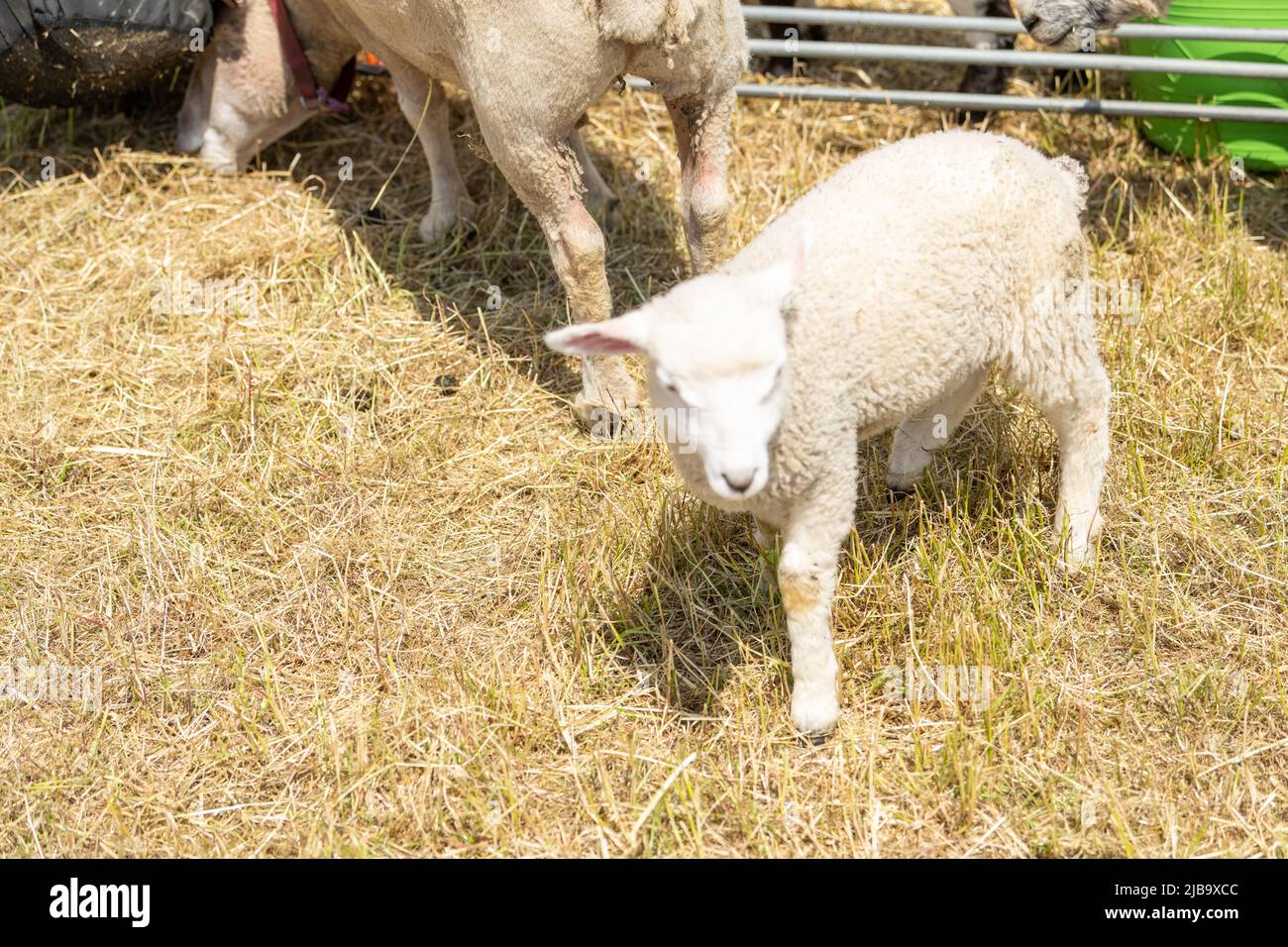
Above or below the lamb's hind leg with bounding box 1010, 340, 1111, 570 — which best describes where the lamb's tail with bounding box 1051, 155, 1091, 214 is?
above

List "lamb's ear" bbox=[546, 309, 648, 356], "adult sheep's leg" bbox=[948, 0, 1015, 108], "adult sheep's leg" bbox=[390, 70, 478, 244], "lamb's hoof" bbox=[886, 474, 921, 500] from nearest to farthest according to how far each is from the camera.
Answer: "lamb's ear" bbox=[546, 309, 648, 356] < "lamb's hoof" bbox=[886, 474, 921, 500] < "adult sheep's leg" bbox=[390, 70, 478, 244] < "adult sheep's leg" bbox=[948, 0, 1015, 108]

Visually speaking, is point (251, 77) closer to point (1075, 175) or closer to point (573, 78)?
point (573, 78)

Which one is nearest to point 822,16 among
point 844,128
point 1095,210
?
point 844,128

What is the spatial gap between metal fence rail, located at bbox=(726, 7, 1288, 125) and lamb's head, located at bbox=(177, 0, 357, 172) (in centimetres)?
157

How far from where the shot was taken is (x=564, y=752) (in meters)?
2.92

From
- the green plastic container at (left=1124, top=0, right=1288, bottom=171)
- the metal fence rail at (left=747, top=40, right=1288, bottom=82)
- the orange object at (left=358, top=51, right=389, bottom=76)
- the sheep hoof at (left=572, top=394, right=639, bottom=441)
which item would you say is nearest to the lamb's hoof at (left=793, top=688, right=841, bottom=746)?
the sheep hoof at (left=572, top=394, right=639, bottom=441)

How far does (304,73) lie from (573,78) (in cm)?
177

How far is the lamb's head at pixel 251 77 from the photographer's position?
15.5 ft

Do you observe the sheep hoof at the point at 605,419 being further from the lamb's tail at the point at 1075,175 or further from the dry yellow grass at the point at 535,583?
the lamb's tail at the point at 1075,175

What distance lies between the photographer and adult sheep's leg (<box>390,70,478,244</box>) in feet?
14.8

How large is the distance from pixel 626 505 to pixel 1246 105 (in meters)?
2.95

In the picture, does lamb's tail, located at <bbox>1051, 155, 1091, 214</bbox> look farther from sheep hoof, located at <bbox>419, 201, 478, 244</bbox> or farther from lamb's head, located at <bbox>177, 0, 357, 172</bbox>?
lamb's head, located at <bbox>177, 0, 357, 172</bbox>

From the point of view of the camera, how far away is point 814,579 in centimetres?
270

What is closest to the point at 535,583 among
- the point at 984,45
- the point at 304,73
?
the point at 304,73
